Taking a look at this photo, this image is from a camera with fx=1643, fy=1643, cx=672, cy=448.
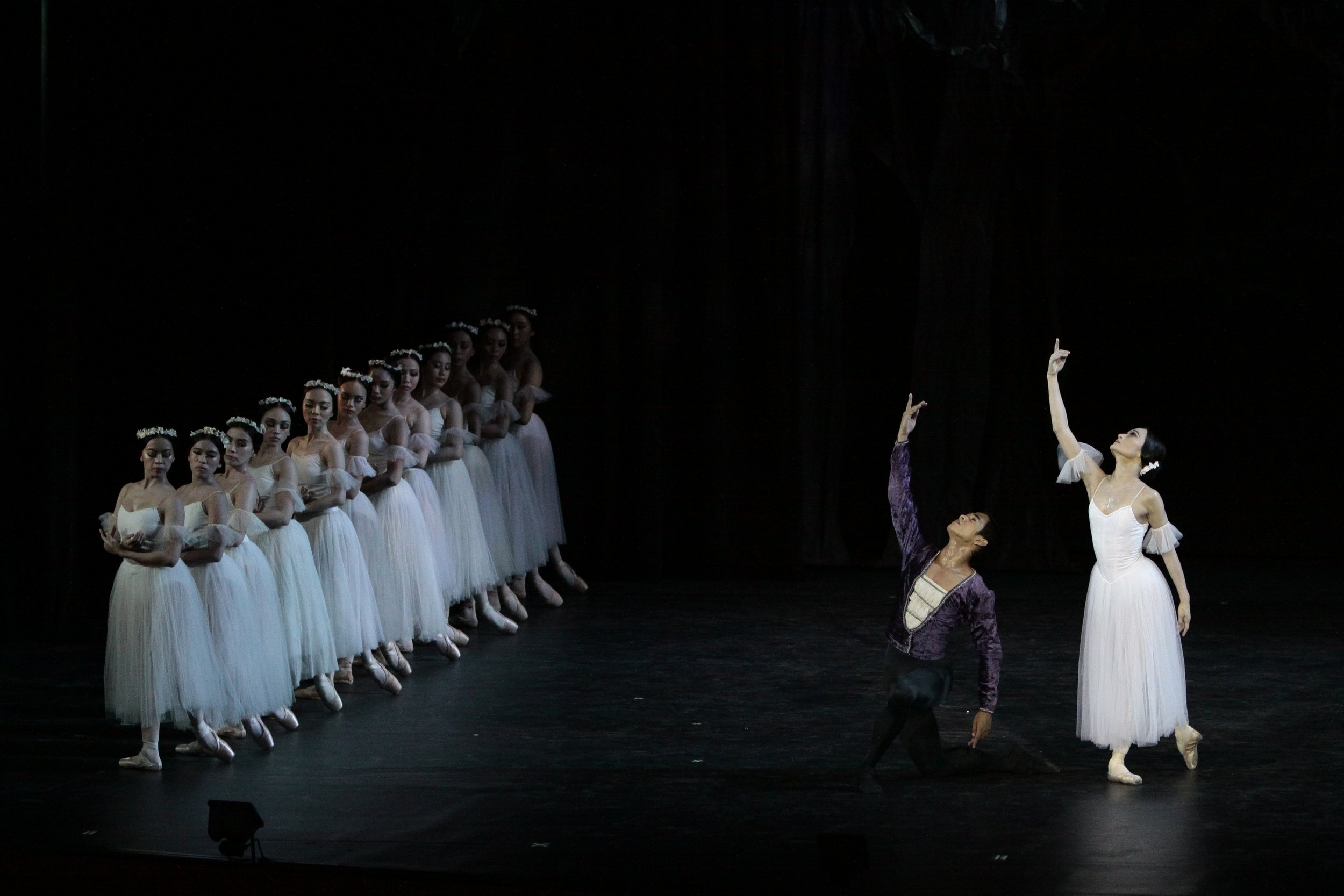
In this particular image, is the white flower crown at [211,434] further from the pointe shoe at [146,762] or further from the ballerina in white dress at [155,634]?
the pointe shoe at [146,762]

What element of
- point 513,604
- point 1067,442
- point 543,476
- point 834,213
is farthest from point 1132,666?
point 834,213

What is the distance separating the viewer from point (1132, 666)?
450 centimetres

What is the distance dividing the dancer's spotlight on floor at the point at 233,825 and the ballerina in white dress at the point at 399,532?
2419mm

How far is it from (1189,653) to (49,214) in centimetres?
505

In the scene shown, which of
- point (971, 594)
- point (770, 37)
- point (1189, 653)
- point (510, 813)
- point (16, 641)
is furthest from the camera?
point (770, 37)

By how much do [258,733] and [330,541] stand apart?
2.90 feet

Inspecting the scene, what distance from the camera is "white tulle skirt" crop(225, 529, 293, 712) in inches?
198

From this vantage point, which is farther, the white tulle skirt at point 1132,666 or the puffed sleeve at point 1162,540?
the puffed sleeve at point 1162,540

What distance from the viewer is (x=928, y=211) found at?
8617 millimetres

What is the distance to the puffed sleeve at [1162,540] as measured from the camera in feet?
15.1

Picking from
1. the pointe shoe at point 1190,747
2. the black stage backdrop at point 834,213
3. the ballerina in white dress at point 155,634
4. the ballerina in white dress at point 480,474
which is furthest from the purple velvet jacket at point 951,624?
the black stage backdrop at point 834,213

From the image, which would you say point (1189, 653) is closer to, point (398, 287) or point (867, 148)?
point (867, 148)

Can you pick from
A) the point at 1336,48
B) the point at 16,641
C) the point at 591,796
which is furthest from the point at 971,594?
the point at 1336,48

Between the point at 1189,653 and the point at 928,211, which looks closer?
the point at 1189,653
